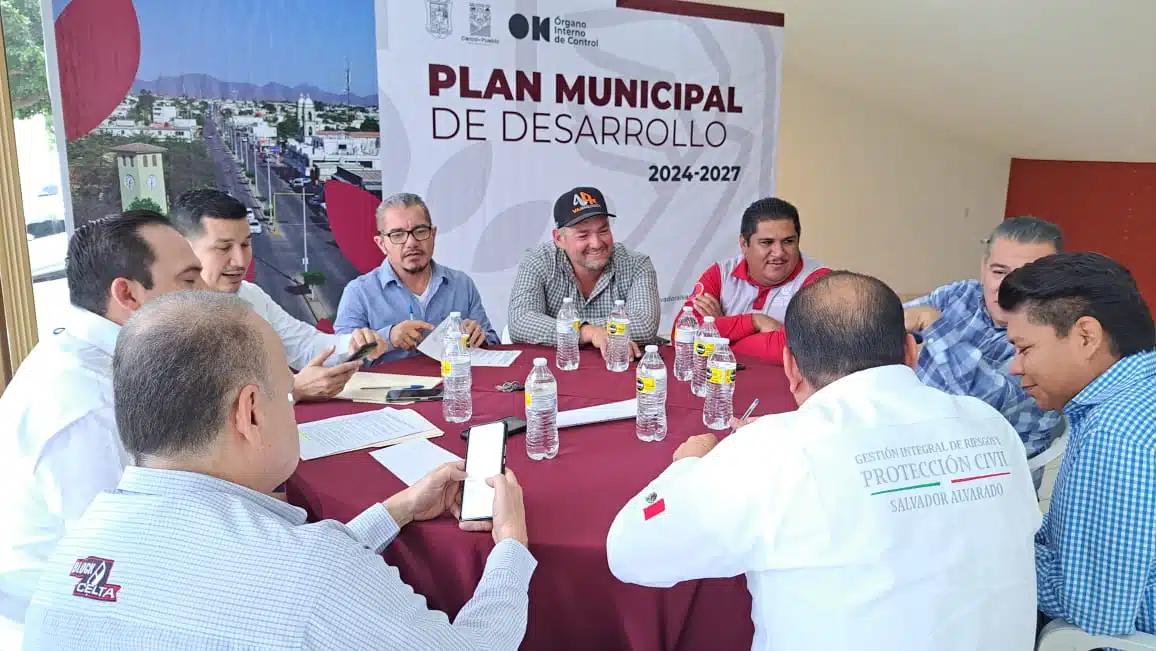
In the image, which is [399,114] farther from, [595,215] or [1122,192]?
[1122,192]

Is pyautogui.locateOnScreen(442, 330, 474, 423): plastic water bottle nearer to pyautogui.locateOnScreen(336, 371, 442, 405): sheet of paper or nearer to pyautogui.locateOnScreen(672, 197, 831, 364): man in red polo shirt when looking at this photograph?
pyautogui.locateOnScreen(336, 371, 442, 405): sheet of paper

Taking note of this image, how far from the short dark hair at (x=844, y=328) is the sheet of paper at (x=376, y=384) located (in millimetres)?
1464

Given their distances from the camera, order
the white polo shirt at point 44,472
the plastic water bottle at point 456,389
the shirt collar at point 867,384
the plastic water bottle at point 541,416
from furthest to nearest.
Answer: the plastic water bottle at point 456,389 < the plastic water bottle at point 541,416 < the white polo shirt at point 44,472 < the shirt collar at point 867,384

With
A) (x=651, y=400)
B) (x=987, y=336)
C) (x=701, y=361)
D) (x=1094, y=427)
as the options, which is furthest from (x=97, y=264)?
(x=987, y=336)

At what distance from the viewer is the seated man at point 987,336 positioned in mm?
2412

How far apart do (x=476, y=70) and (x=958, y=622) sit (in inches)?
169

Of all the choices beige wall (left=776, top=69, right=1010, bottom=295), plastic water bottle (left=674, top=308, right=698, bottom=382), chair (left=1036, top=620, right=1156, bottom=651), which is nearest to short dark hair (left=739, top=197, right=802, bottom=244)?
plastic water bottle (left=674, top=308, right=698, bottom=382)

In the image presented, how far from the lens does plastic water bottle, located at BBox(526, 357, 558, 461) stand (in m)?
1.98

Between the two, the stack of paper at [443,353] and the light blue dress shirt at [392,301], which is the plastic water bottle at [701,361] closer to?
the stack of paper at [443,353]

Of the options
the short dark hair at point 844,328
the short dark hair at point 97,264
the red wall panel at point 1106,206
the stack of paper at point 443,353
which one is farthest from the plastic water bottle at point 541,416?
the red wall panel at point 1106,206

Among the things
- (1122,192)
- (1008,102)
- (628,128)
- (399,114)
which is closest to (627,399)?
(399,114)

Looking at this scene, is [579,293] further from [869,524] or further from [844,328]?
[869,524]

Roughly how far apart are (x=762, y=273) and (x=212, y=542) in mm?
2922

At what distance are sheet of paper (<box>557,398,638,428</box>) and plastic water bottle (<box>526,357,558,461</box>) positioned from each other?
0.11m
